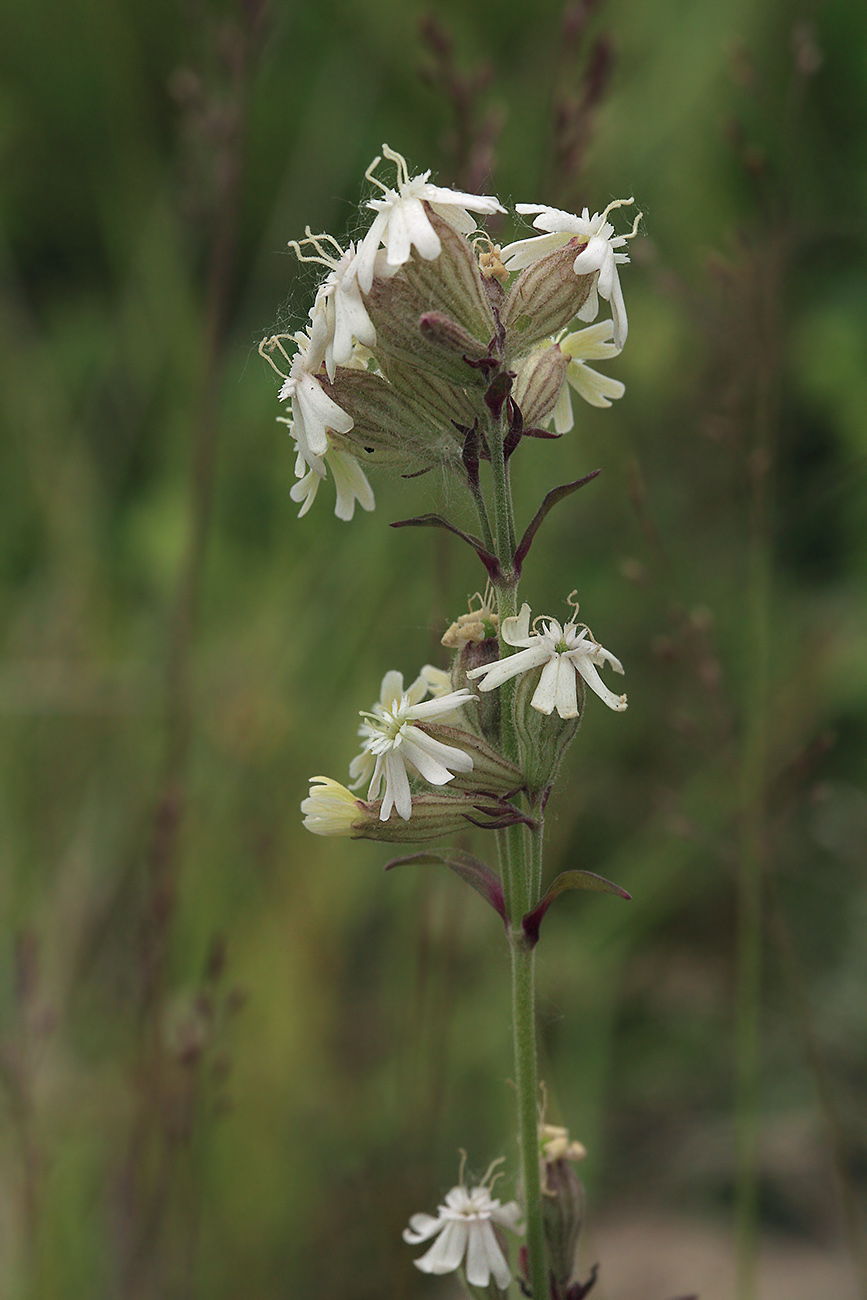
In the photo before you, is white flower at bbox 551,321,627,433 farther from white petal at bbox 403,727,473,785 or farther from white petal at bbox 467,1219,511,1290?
white petal at bbox 467,1219,511,1290

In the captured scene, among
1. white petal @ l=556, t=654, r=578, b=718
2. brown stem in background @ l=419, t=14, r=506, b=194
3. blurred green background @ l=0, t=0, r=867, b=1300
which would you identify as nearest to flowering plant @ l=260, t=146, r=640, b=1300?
white petal @ l=556, t=654, r=578, b=718

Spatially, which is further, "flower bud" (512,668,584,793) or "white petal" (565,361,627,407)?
"white petal" (565,361,627,407)

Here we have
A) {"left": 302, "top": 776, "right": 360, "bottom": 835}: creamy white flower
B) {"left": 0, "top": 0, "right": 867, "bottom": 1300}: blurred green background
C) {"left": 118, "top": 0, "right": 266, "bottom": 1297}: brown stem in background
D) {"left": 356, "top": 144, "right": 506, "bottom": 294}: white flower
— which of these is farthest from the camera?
{"left": 0, "top": 0, "right": 867, "bottom": 1300}: blurred green background

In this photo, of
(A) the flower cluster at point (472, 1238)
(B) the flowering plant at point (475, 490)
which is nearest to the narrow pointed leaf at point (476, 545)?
(B) the flowering plant at point (475, 490)

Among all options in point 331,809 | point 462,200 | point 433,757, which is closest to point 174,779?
point 331,809

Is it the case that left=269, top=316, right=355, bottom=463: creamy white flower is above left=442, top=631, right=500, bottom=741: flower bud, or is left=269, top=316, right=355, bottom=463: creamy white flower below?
above

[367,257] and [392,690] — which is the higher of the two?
[367,257]

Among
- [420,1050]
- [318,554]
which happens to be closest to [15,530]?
[318,554]

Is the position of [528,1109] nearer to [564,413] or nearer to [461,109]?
[564,413]
